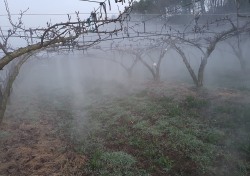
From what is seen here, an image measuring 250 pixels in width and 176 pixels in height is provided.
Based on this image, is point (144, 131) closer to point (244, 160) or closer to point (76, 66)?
point (244, 160)

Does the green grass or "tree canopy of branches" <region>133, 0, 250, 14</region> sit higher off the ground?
"tree canopy of branches" <region>133, 0, 250, 14</region>

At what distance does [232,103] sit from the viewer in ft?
55.8

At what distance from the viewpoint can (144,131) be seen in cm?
1333

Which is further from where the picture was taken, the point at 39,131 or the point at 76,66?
the point at 76,66

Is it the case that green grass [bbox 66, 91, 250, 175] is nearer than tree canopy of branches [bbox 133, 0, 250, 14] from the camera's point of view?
Yes

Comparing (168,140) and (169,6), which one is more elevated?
(169,6)

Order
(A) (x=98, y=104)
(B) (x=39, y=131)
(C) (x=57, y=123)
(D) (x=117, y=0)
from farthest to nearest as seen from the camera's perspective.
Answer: (A) (x=98, y=104) → (C) (x=57, y=123) → (B) (x=39, y=131) → (D) (x=117, y=0)

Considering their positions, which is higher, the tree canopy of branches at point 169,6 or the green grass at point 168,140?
the tree canopy of branches at point 169,6

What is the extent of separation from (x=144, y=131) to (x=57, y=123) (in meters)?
5.37

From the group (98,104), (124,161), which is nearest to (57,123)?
(98,104)

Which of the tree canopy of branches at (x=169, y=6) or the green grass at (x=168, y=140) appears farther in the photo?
the tree canopy of branches at (x=169, y=6)

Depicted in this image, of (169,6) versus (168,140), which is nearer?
(168,140)

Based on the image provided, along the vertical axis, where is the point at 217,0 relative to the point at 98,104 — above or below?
above

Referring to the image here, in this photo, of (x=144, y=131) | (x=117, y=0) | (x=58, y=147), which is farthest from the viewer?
(x=144, y=131)
